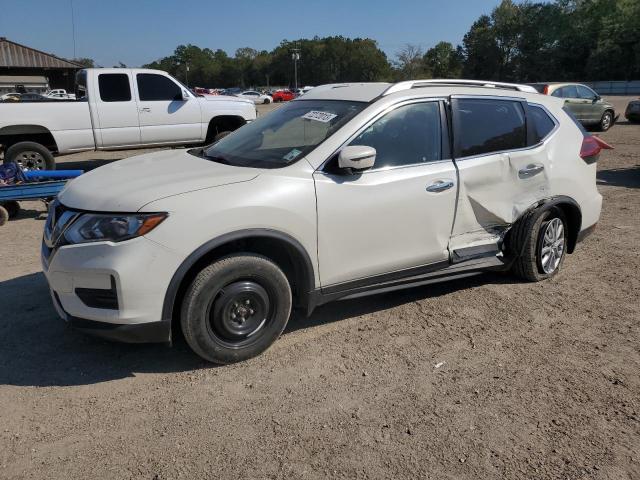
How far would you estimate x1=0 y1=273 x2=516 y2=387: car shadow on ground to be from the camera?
3445 millimetres

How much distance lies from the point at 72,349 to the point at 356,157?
238cm

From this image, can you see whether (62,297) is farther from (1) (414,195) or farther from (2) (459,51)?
(2) (459,51)

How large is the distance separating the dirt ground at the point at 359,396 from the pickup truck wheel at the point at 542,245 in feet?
0.80

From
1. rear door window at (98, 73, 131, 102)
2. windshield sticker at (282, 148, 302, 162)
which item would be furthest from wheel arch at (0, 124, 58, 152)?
windshield sticker at (282, 148, 302, 162)

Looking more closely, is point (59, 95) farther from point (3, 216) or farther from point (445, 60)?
point (445, 60)

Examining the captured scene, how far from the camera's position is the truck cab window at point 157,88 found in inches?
416

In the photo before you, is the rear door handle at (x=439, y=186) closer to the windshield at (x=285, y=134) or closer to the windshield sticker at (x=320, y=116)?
the windshield at (x=285, y=134)

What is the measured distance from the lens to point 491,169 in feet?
14.3

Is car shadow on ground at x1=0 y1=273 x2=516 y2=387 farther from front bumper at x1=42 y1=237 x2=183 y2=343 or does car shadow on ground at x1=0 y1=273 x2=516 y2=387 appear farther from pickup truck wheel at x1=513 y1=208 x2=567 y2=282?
pickup truck wheel at x1=513 y1=208 x2=567 y2=282

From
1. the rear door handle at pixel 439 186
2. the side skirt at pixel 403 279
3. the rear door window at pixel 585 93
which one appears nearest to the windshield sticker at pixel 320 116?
the rear door handle at pixel 439 186

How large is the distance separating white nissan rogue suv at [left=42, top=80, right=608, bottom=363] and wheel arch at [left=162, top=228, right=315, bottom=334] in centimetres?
1

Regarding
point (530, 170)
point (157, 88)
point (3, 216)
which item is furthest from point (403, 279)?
point (157, 88)

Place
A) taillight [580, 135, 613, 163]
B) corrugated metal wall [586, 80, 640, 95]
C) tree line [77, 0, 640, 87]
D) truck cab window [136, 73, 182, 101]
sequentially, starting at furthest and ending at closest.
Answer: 1. tree line [77, 0, 640, 87]
2. corrugated metal wall [586, 80, 640, 95]
3. truck cab window [136, 73, 182, 101]
4. taillight [580, 135, 613, 163]

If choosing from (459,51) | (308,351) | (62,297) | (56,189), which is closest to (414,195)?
(308,351)
